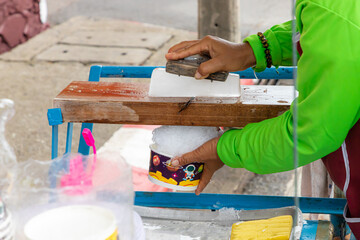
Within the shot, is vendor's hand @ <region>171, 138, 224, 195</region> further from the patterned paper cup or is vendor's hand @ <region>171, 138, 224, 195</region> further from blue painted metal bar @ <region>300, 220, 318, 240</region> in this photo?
blue painted metal bar @ <region>300, 220, 318, 240</region>

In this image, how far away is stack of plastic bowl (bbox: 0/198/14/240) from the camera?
89 cm

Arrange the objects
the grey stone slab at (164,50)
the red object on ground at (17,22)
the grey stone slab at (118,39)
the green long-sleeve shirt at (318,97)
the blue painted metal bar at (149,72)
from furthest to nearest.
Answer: the grey stone slab at (118,39)
the red object on ground at (17,22)
the grey stone slab at (164,50)
the blue painted metal bar at (149,72)
the green long-sleeve shirt at (318,97)

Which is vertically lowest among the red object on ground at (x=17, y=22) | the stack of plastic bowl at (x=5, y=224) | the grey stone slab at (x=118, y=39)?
the grey stone slab at (x=118, y=39)

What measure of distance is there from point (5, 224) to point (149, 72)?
1206 mm

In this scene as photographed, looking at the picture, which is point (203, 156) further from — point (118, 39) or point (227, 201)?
point (118, 39)

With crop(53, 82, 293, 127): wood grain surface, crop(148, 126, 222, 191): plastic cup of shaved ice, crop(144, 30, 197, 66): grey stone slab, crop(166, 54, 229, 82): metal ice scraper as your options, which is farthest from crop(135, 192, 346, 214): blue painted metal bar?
crop(144, 30, 197, 66): grey stone slab

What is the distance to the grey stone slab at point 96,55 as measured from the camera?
5.64m

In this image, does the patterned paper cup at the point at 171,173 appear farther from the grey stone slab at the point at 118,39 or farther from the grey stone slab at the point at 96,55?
the grey stone slab at the point at 118,39

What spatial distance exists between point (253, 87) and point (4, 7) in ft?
15.9

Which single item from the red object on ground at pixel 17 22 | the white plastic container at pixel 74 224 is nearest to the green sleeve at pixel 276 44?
the white plastic container at pixel 74 224

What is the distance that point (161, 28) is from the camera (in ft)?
23.0

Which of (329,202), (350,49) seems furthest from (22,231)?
(329,202)

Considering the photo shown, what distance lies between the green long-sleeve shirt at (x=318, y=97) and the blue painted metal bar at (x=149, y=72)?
0.63 meters

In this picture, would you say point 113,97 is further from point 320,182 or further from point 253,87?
point 320,182
